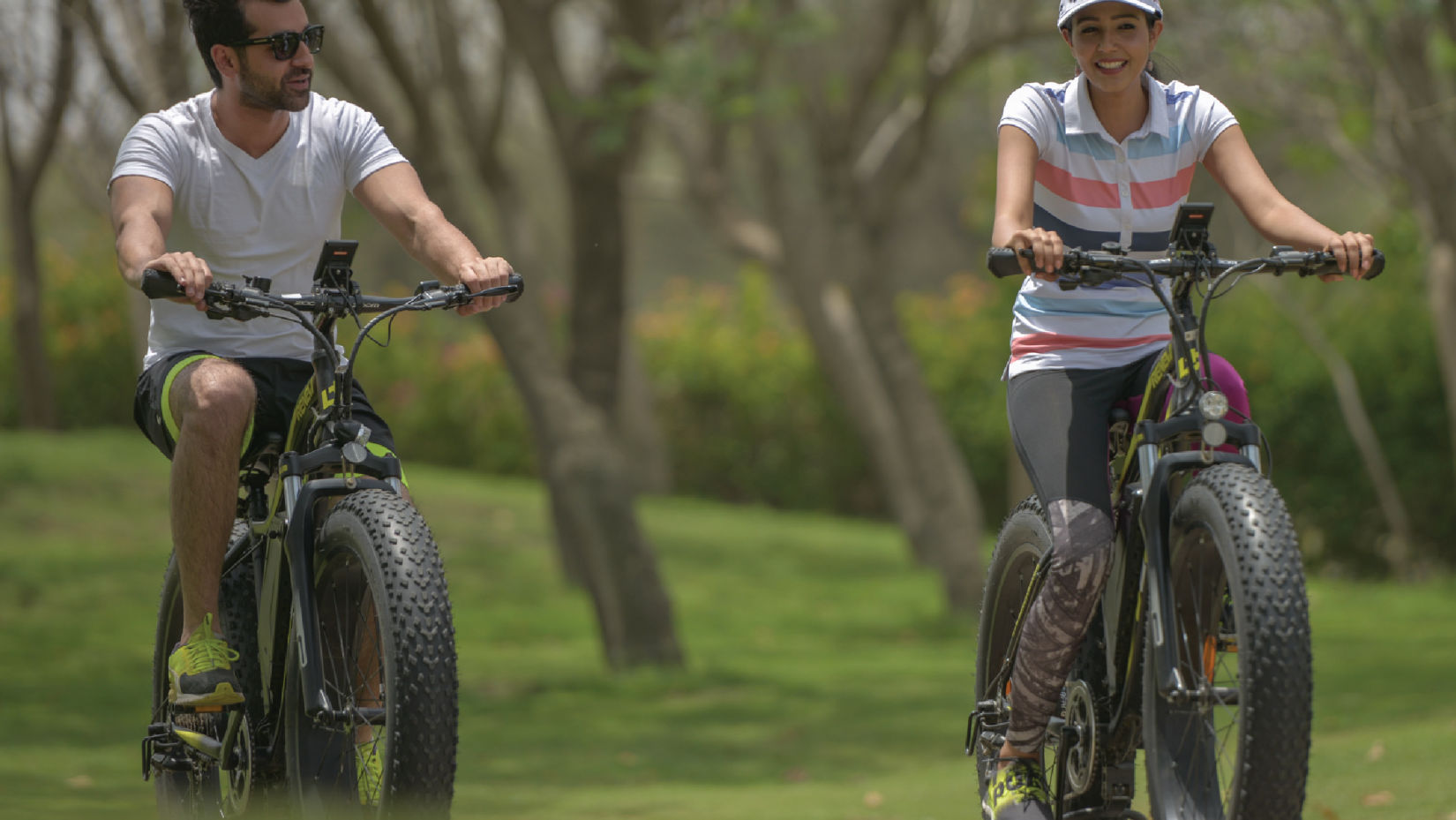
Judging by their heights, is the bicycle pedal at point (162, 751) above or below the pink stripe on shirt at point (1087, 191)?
below

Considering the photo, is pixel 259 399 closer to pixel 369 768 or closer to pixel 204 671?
pixel 204 671

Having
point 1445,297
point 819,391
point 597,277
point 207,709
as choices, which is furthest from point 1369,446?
point 207,709

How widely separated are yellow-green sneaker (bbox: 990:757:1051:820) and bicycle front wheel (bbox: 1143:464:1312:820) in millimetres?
439

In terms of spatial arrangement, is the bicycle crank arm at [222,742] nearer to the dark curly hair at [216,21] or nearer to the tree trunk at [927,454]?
the dark curly hair at [216,21]

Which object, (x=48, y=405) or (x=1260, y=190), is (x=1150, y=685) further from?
(x=48, y=405)

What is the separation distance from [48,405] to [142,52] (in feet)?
29.7

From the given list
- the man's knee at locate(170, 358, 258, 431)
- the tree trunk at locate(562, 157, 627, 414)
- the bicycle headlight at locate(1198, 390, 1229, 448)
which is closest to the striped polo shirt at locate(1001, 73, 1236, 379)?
the bicycle headlight at locate(1198, 390, 1229, 448)

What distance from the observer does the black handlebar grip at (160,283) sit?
394 cm

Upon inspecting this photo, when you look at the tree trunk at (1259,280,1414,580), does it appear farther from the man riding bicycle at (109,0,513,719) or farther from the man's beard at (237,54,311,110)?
the man's beard at (237,54,311,110)

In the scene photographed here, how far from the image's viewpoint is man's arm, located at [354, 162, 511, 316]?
14.2 feet

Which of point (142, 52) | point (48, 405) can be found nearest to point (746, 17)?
point (142, 52)

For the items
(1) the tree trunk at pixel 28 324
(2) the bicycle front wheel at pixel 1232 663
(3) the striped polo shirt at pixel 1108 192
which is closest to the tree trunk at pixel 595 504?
(3) the striped polo shirt at pixel 1108 192

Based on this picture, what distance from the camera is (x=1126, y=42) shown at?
4211 millimetres

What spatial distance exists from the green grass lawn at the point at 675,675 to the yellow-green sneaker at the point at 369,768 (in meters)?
2.05
